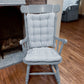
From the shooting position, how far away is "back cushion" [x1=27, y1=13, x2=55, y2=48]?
1347mm

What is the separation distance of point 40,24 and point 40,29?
0.08m

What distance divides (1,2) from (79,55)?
73.7 inches

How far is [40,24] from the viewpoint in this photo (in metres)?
1.38

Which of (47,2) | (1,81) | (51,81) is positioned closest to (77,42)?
(47,2)

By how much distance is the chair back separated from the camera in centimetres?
131

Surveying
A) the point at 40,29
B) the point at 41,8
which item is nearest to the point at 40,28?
the point at 40,29

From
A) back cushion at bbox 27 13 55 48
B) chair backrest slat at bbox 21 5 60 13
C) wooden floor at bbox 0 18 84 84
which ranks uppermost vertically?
chair backrest slat at bbox 21 5 60 13

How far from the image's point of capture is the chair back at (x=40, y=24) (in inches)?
51.6

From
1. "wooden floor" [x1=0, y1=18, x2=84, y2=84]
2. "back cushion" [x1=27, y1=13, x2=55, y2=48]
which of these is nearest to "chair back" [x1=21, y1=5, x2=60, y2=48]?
"back cushion" [x1=27, y1=13, x2=55, y2=48]

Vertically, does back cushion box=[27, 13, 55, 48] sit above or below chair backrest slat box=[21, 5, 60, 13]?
below

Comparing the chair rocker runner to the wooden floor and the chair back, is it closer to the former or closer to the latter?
the chair back

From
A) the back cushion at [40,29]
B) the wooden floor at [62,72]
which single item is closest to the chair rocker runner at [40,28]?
the back cushion at [40,29]

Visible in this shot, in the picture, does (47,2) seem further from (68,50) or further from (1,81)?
(1,81)

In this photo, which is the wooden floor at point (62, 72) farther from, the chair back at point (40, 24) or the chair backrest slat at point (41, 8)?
the chair backrest slat at point (41, 8)
